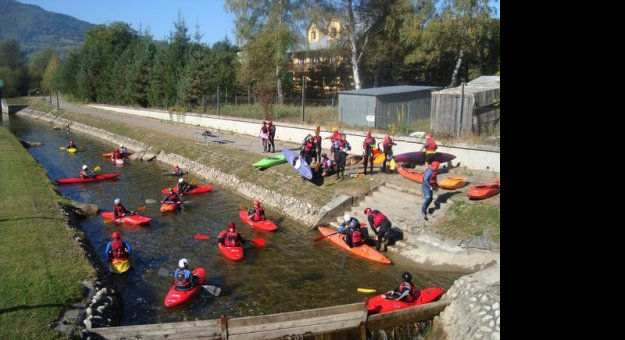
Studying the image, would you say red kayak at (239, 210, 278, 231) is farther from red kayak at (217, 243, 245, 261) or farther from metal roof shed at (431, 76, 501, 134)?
metal roof shed at (431, 76, 501, 134)

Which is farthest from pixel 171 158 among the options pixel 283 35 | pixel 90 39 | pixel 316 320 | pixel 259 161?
pixel 90 39

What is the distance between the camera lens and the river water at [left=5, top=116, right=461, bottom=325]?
1280cm

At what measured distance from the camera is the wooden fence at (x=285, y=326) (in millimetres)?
9688

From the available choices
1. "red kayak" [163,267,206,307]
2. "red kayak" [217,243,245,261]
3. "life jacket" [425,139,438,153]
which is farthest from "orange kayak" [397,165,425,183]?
"red kayak" [163,267,206,307]

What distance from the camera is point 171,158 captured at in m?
33.5

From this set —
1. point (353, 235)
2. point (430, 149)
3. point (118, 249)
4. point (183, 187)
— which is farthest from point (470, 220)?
point (183, 187)

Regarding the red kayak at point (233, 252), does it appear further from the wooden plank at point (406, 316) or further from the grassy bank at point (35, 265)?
the wooden plank at point (406, 316)

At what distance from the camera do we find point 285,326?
1030 cm

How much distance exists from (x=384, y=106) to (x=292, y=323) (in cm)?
2036

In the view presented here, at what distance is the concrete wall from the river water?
6933mm

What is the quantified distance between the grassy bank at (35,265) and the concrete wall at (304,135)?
14.6 metres

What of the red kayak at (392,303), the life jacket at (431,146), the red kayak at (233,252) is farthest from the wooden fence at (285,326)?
the life jacket at (431,146)
